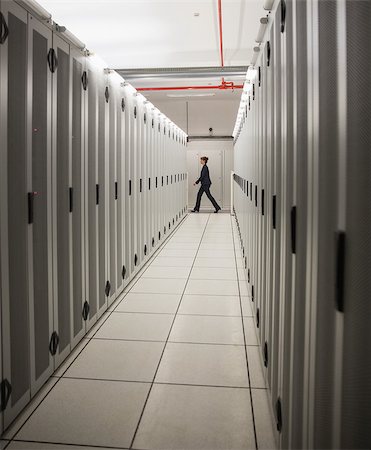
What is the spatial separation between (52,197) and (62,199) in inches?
6.9

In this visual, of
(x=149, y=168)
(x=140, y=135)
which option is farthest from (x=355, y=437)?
(x=149, y=168)

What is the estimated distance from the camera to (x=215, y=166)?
13.8 m

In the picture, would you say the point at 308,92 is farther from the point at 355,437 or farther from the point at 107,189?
the point at 107,189

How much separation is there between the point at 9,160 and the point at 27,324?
0.81m

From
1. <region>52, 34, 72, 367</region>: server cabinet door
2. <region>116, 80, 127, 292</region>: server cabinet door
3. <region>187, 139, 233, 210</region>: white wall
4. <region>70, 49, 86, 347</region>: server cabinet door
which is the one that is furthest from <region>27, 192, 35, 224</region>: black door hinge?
<region>187, 139, 233, 210</region>: white wall

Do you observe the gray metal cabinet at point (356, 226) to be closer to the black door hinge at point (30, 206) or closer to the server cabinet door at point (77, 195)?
the black door hinge at point (30, 206)

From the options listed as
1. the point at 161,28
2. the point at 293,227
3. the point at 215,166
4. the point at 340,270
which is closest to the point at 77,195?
the point at 293,227

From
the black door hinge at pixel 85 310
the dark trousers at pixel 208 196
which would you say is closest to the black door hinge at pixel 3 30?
the black door hinge at pixel 85 310

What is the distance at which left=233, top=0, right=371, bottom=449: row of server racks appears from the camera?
945mm

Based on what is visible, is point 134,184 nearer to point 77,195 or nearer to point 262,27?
point 77,195

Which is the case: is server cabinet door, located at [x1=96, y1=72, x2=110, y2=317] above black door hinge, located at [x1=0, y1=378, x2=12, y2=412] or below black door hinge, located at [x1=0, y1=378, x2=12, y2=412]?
above

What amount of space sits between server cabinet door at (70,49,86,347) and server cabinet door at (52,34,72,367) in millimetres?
87

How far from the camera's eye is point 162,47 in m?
7.49

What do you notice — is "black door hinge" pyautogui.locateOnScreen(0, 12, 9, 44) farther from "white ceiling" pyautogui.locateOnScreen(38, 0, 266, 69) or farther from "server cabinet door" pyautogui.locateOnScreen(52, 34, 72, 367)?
"white ceiling" pyautogui.locateOnScreen(38, 0, 266, 69)
